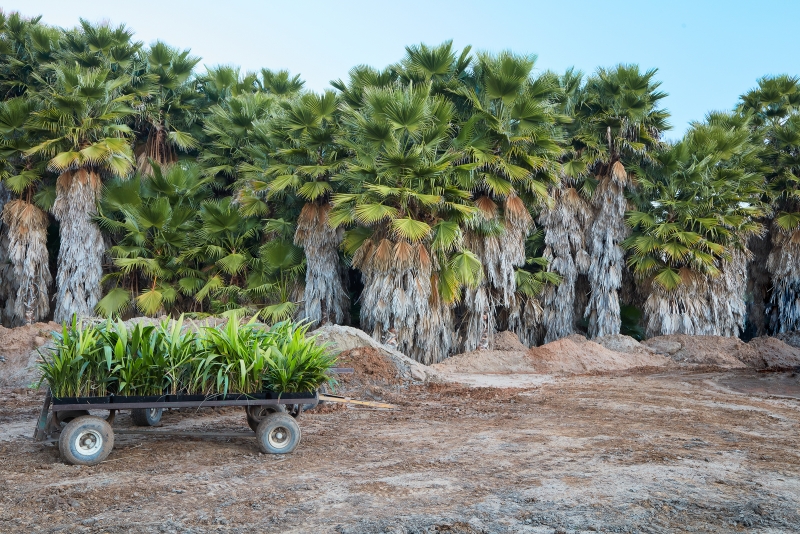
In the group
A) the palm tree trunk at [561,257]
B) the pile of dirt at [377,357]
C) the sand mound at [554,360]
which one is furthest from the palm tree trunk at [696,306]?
the pile of dirt at [377,357]

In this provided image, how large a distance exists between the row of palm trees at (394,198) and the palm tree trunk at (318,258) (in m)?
0.06

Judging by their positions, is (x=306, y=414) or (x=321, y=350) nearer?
(x=321, y=350)

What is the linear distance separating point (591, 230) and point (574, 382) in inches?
365

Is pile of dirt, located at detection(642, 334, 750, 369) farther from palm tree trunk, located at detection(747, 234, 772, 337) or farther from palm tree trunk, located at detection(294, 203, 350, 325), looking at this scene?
palm tree trunk, located at detection(294, 203, 350, 325)

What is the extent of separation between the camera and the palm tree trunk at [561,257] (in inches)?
823

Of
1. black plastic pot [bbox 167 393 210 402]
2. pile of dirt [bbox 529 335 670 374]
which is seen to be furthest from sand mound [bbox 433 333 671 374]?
black plastic pot [bbox 167 393 210 402]

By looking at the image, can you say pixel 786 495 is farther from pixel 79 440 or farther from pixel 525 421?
pixel 79 440

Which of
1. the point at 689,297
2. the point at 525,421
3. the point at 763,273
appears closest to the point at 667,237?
the point at 689,297

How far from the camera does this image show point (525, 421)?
26.9ft

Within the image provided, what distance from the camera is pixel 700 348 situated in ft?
Result: 59.0

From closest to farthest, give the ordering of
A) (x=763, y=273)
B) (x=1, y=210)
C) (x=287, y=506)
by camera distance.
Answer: (x=287, y=506) → (x=1, y=210) → (x=763, y=273)

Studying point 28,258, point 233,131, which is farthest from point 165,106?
point 28,258

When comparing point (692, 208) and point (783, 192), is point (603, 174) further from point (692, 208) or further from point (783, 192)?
point (783, 192)

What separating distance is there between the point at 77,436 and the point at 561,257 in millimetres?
17157
